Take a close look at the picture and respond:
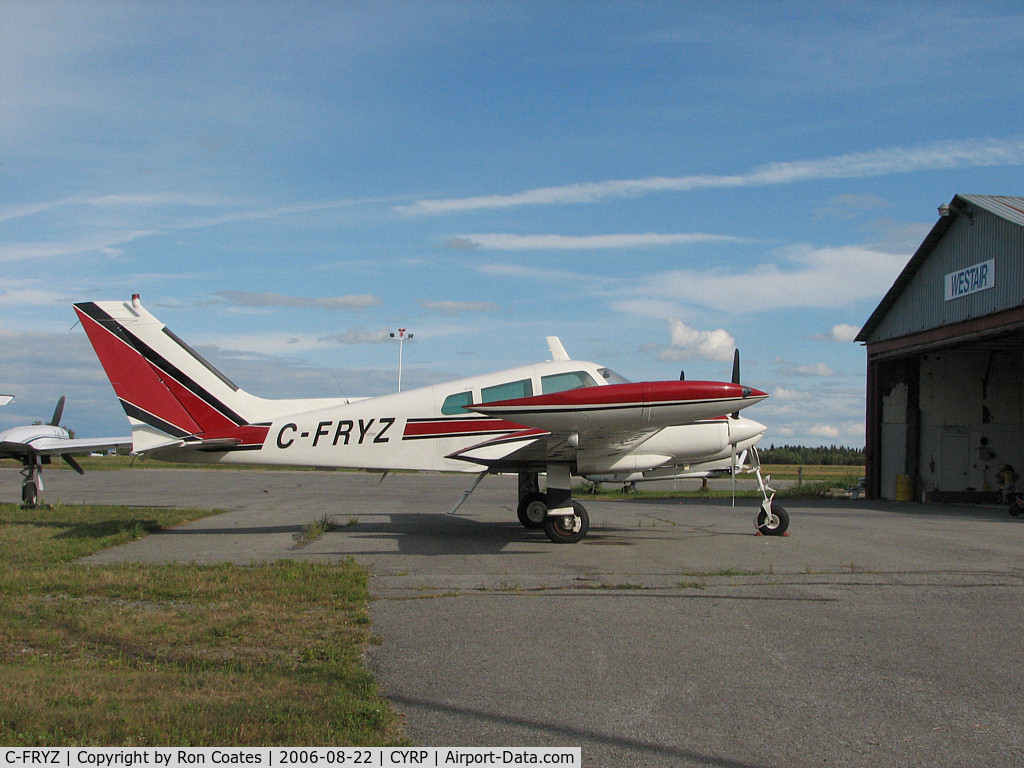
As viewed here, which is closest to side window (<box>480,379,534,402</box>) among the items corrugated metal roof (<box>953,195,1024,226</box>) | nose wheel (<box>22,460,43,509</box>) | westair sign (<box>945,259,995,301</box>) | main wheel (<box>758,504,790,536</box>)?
main wheel (<box>758,504,790,536</box>)

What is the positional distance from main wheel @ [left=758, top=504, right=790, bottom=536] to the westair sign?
12306mm

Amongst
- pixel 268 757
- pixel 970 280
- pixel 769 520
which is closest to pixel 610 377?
pixel 769 520

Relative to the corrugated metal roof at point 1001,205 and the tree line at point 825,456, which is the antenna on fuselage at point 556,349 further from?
the tree line at point 825,456

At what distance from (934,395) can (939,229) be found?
567 centimetres

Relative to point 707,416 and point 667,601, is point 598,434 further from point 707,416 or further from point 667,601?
point 667,601

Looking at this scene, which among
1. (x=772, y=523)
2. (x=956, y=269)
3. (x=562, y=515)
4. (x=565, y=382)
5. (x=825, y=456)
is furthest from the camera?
(x=825, y=456)

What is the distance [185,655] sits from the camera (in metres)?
5.91

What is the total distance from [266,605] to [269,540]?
18.2ft

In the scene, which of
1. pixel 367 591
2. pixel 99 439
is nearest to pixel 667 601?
pixel 367 591

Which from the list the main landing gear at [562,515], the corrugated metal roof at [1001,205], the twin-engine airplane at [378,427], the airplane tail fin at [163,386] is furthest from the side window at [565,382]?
the corrugated metal roof at [1001,205]

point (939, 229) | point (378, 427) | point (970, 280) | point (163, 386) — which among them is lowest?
point (378, 427)

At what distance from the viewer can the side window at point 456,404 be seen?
12922mm

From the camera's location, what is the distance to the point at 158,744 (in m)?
4.02

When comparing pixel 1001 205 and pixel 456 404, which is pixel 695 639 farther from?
pixel 1001 205
